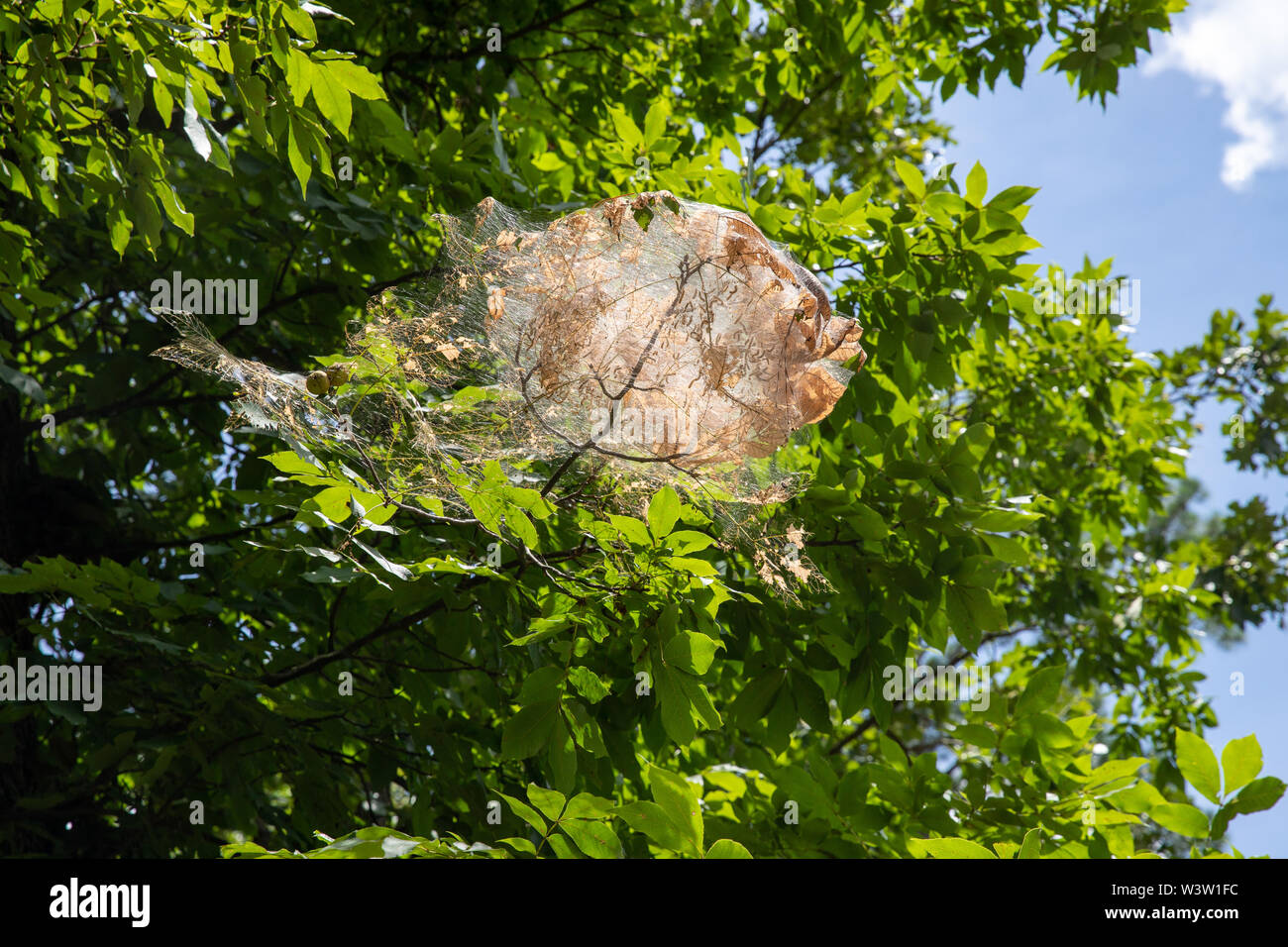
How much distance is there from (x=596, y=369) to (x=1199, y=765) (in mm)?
1597

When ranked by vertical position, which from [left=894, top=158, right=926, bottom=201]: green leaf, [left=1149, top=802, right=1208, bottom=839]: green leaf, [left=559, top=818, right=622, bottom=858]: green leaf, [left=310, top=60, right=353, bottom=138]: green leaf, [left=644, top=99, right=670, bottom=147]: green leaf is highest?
[left=644, top=99, right=670, bottom=147]: green leaf

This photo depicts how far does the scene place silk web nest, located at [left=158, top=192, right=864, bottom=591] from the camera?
2398 mm

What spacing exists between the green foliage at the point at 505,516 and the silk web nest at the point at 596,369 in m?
0.13

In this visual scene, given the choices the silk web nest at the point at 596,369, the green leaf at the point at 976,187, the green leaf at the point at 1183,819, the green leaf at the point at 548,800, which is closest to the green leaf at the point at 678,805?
the green leaf at the point at 548,800

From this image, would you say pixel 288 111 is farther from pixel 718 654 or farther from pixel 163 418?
pixel 163 418

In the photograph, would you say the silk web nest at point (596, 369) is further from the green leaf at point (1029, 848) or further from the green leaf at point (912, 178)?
the green leaf at point (912, 178)

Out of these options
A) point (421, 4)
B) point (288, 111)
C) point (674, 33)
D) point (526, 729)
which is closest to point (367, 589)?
point (526, 729)

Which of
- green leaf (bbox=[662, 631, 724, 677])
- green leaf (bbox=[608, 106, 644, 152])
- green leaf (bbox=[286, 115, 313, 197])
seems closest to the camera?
green leaf (bbox=[662, 631, 724, 677])

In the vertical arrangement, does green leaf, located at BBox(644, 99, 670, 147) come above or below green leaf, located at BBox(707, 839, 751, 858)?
above

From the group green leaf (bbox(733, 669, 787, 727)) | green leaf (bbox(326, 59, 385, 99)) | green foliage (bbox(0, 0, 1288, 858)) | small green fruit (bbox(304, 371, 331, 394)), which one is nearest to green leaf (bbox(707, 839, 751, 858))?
green foliage (bbox(0, 0, 1288, 858))

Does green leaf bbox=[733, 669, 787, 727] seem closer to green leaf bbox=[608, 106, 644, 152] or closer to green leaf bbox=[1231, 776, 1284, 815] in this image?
green leaf bbox=[1231, 776, 1284, 815]

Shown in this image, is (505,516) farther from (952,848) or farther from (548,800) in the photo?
(952,848)

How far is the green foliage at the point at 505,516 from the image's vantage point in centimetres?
267

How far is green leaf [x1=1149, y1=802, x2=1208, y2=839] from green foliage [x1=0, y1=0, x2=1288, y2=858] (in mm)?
13
